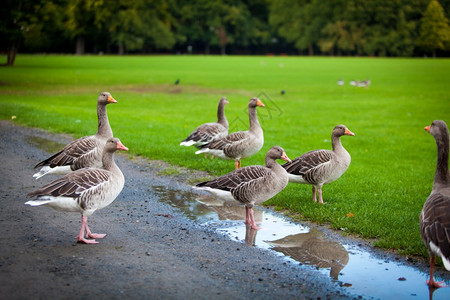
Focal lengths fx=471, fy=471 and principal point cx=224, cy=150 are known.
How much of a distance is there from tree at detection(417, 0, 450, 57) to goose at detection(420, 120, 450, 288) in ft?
95.0

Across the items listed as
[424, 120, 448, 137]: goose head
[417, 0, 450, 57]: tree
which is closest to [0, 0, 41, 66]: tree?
[417, 0, 450, 57]: tree

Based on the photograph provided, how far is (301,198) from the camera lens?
30.3 feet

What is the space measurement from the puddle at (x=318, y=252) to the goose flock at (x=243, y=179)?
290mm

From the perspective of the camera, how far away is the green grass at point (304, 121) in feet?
28.3

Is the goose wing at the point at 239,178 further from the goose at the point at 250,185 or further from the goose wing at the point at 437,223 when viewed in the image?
the goose wing at the point at 437,223

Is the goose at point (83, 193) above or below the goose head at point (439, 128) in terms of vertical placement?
below

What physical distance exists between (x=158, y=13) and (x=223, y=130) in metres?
88.8

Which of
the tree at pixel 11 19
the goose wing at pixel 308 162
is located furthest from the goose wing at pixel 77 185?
the tree at pixel 11 19

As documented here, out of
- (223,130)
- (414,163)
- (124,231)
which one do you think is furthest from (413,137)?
(124,231)

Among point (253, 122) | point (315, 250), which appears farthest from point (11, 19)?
point (315, 250)

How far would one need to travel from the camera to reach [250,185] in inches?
292

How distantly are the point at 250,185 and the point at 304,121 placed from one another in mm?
13129

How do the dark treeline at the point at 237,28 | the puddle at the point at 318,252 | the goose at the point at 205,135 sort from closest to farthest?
the puddle at the point at 318,252
the goose at the point at 205,135
the dark treeline at the point at 237,28

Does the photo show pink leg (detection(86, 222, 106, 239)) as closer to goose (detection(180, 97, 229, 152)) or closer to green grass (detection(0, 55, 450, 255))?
green grass (detection(0, 55, 450, 255))
